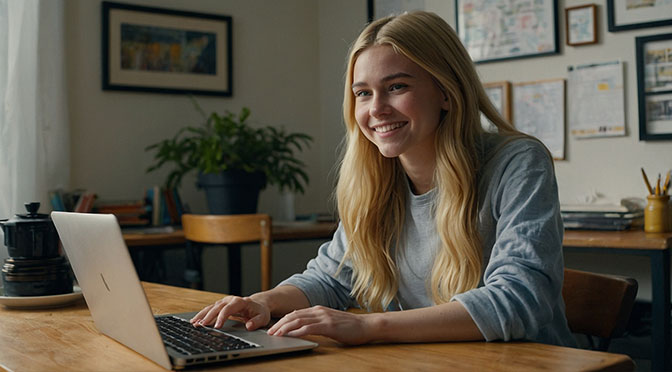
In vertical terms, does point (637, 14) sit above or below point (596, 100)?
above

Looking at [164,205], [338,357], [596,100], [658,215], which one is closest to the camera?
[338,357]

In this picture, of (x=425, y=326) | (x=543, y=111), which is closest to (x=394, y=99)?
(x=425, y=326)

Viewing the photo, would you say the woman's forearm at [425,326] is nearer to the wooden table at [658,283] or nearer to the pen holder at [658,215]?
the wooden table at [658,283]

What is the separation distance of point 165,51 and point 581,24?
2.03 m

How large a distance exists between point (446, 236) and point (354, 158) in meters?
0.31

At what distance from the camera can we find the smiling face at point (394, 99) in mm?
1429

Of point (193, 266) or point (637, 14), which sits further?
point (193, 266)

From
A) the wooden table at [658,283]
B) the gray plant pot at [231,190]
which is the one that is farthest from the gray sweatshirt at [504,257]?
the gray plant pot at [231,190]

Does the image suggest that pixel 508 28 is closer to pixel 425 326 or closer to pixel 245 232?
pixel 245 232

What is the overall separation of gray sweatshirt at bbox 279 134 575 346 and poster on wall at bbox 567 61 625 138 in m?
1.73

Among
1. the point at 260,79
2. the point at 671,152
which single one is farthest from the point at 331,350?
the point at 260,79

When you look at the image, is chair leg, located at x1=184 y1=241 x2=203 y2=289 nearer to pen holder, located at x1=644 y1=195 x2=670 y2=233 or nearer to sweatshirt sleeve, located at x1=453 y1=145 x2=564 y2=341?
pen holder, located at x1=644 y1=195 x2=670 y2=233

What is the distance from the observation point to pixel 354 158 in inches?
62.7

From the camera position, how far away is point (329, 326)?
1.06 m
